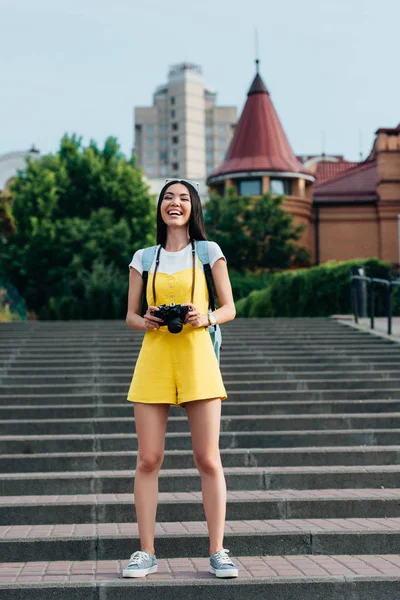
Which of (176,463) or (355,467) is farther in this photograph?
(176,463)

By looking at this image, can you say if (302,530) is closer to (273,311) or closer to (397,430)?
(397,430)

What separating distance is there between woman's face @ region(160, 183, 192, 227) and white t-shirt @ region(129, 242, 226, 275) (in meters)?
0.14

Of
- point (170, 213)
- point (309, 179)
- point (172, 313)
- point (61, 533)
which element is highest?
point (309, 179)

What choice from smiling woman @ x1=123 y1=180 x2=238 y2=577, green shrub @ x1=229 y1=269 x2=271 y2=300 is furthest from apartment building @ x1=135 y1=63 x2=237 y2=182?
smiling woman @ x1=123 y1=180 x2=238 y2=577

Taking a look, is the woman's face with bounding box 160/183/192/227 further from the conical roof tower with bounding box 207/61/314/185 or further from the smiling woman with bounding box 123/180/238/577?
the conical roof tower with bounding box 207/61/314/185

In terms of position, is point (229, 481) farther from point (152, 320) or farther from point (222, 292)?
point (152, 320)

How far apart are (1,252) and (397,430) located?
37937 millimetres

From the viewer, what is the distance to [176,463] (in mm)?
7938

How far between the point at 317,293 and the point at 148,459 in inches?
787

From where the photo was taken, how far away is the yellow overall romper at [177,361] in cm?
483

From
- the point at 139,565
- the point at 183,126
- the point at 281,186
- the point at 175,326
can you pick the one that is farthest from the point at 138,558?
the point at 183,126

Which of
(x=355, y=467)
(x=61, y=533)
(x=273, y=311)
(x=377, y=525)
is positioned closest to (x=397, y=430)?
(x=355, y=467)

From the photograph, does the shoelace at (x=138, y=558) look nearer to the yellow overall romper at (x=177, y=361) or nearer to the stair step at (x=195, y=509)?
the yellow overall romper at (x=177, y=361)

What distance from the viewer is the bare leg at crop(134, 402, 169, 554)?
4.84m
